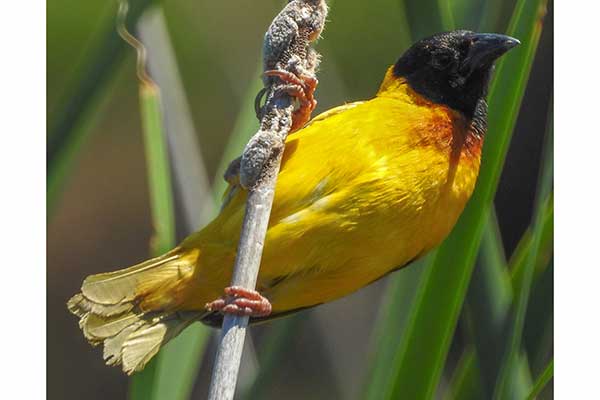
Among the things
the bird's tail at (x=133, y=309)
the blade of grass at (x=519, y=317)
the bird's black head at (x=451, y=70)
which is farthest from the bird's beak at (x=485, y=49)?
the bird's tail at (x=133, y=309)

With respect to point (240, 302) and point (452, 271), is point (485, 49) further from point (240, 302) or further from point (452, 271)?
point (240, 302)

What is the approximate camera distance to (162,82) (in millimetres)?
1506

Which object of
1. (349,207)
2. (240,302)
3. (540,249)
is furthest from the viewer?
(540,249)

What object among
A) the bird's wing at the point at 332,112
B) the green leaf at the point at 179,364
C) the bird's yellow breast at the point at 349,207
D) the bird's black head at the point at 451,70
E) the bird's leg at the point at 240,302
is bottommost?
the green leaf at the point at 179,364

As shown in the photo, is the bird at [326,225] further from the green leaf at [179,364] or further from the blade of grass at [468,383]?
the blade of grass at [468,383]

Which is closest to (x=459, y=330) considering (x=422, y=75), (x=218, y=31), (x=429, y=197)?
(x=429, y=197)

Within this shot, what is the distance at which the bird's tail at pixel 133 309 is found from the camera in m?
1.38

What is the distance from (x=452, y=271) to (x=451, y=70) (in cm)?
38

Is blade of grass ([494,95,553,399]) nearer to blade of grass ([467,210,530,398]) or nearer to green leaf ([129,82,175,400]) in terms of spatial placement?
blade of grass ([467,210,530,398])

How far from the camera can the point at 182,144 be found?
1.52 meters

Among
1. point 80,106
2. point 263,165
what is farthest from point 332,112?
point 80,106

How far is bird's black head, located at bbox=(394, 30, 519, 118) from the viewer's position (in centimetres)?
146

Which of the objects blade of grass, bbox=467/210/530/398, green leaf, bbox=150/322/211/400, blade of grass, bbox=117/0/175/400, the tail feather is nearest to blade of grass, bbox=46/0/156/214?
blade of grass, bbox=117/0/175/400

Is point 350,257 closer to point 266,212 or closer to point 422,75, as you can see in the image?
point 266,212
